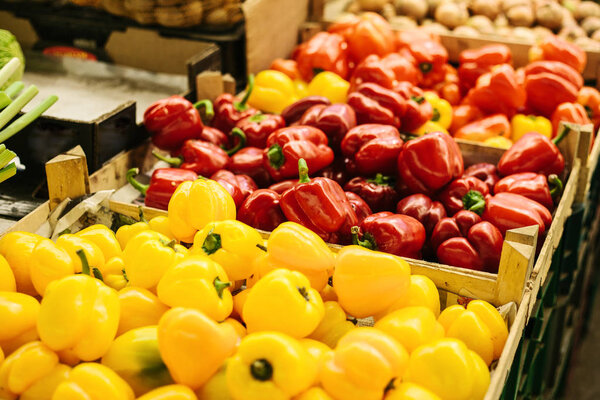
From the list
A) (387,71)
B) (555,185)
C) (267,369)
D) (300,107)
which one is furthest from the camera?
(387,71)

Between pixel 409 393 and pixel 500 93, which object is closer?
pixel 409 393

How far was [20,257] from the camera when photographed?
65.4 inches

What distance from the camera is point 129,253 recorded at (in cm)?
161

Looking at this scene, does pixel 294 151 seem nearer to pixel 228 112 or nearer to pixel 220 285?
pixel 228 112

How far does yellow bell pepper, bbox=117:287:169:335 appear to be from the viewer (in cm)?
150

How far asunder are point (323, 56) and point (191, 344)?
2.44 metres

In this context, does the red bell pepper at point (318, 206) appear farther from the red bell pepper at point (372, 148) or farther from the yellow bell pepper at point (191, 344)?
the yellow bell pepper at point (191, 344)

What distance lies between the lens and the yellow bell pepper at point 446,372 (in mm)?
1359

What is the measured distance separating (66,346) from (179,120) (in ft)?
4.57

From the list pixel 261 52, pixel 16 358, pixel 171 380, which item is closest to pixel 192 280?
pixel 171 380

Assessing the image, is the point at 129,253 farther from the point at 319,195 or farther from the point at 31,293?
the point at 319,195

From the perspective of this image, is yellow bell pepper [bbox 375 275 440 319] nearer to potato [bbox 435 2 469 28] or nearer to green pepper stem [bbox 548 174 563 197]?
green pepper stem [bbox 548 174 563 197]

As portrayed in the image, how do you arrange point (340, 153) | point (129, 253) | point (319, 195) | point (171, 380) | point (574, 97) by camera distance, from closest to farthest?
1. point (171, 380)
2. point (129, 253)
3. point (319, 195)
4. point (340, 153)
5. point (574, 97)

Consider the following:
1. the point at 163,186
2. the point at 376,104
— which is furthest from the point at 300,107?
the point at 163,186
